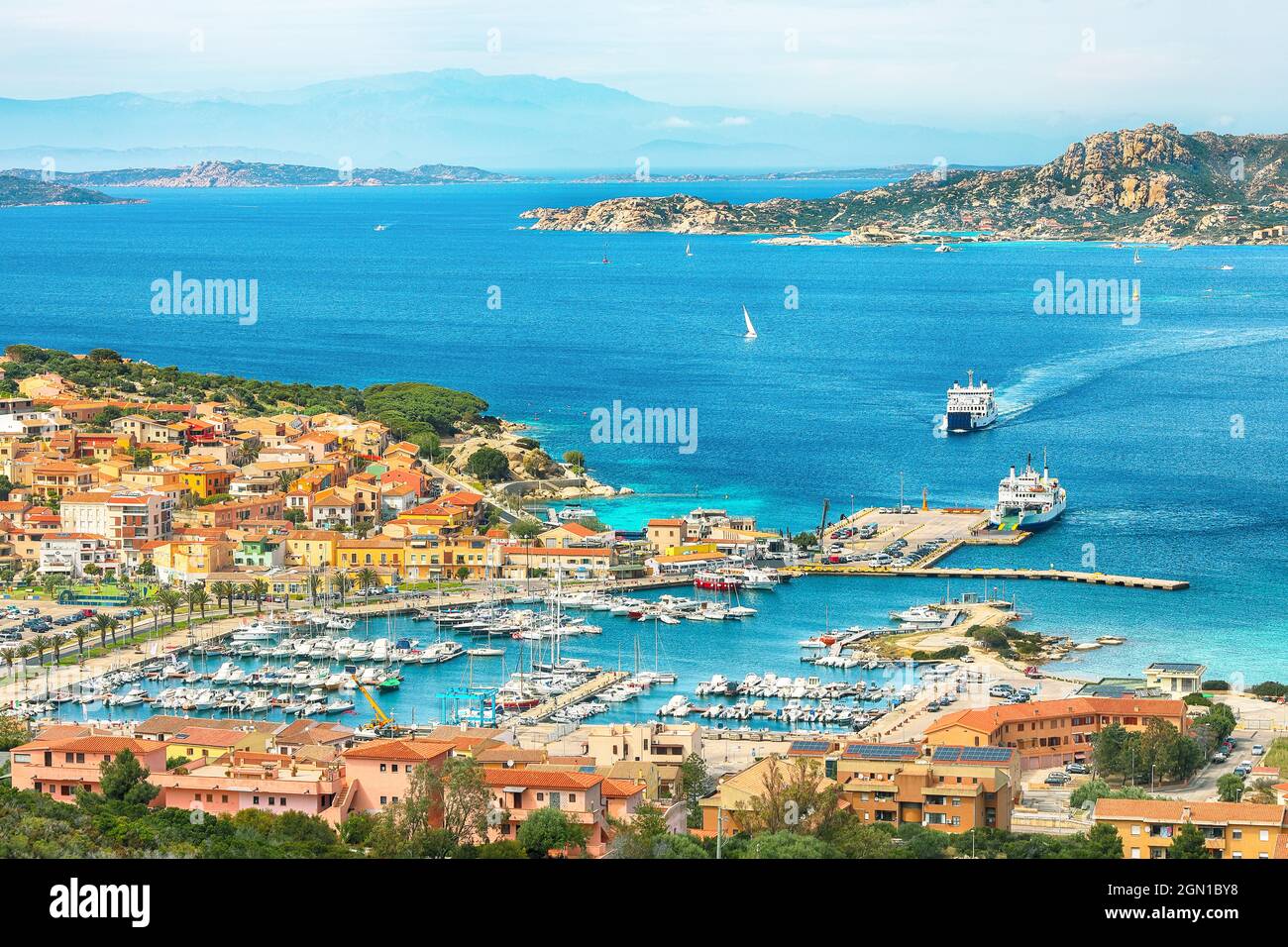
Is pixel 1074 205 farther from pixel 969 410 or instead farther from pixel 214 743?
pixel 214 743

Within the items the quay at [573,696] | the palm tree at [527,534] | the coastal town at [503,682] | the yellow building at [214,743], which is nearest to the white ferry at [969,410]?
the coastal town at [503,682]

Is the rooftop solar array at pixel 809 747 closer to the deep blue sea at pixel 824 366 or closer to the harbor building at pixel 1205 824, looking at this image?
the harbor building at pixel 1205 824

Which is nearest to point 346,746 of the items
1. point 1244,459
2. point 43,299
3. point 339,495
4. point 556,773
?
point 556,773

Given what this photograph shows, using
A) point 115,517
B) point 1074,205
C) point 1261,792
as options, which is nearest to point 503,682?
point 1261,792

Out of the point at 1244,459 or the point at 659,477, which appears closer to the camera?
the point at 659,477

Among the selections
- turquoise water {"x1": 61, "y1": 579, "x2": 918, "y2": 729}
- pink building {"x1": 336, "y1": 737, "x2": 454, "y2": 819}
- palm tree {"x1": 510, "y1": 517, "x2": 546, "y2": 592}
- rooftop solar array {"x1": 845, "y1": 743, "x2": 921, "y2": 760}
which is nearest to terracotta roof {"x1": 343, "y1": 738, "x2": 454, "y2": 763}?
pink building {"x1": 336, "y1": 737, "x2": 454, "y2": 819}

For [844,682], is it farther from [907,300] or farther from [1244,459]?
[907,300]

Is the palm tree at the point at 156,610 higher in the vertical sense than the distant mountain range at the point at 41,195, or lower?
lower

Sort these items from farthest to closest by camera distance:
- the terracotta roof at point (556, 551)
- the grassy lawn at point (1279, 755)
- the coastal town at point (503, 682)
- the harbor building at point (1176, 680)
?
the terracotta roof at point (556, 551), the harbor building at point (1176, 680), the grassy lawn at point (1279, 755), the coastal town at point (503, 682)
